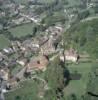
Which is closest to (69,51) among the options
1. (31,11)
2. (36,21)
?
(36,21)

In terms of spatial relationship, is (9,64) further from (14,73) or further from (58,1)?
(58,1)

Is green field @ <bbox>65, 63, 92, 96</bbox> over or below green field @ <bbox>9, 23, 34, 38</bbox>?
below

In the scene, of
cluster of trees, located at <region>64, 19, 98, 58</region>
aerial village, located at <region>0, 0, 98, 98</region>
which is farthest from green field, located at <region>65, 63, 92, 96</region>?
cluster of trees, located at <region>64, 19, 98, 58</region>

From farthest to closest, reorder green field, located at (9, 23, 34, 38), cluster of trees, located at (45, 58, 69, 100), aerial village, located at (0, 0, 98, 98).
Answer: green field, located at (9, 23, 34, 38)
aerial village, located at (0, 0, 98, 98)
cluster of trees, located at (45, 58, 69, 100)

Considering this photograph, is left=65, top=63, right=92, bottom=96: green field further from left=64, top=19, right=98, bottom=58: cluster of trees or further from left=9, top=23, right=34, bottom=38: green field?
left=9, top=23, right=34, bottom=38: green field

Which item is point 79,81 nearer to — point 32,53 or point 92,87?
point 92,87

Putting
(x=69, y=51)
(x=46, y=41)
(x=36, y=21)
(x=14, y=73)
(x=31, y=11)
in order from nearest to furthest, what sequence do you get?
(x=14, y=73)
(x=69, y=51)
(x=46, y=41)
(x=36, y=21)
(x=31, y=11)

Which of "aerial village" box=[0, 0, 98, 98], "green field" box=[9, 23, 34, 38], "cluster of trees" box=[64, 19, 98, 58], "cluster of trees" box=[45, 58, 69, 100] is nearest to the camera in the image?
"cluster of trees" box=[45, 58, 69, 100]

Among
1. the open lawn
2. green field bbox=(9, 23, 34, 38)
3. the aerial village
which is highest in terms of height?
green field bbox=(9, 23, 34, 38)
